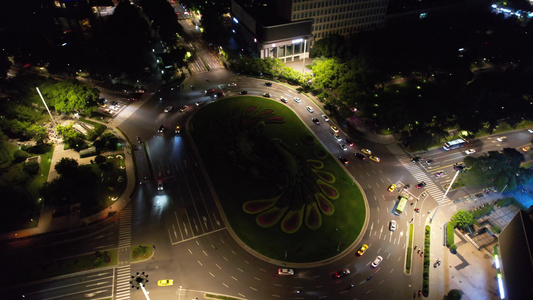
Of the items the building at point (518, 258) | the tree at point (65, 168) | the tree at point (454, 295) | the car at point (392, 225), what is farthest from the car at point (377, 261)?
the tree at point (65, 168)

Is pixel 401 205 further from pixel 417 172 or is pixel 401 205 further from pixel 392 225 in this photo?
pixel 417 172

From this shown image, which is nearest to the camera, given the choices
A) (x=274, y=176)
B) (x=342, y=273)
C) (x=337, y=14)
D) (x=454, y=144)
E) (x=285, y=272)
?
(x=285, y=272)

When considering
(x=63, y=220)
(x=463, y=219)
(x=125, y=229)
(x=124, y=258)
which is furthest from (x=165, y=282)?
(x=463, y=219)

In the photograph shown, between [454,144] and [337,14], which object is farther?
[337,14]

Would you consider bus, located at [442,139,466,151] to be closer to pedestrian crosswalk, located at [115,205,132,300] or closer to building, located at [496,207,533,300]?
building, located at [496,207,533,300]

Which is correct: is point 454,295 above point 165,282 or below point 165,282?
above

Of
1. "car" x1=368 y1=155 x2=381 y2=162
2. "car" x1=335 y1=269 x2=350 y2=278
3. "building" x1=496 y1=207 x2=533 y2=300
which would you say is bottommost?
"car" x1=335 y1=269 x2=350 y2=278

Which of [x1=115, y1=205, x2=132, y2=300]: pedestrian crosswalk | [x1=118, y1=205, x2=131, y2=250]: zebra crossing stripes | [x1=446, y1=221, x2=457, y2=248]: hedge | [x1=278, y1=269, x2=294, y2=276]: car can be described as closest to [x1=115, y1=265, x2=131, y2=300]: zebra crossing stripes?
[x1=115, y1=205, x2=132, y2=300]: pedestrian crosswalk
